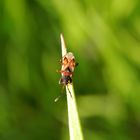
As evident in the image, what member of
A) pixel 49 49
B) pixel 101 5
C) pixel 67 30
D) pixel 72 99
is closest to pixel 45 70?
pixel 49 49

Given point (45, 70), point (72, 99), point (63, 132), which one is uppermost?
point (45, 70)

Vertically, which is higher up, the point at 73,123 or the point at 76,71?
the point at 76,71

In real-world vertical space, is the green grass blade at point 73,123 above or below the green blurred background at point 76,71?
below

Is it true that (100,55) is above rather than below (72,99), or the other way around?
above

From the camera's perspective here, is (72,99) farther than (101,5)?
No

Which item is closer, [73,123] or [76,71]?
[73,123]

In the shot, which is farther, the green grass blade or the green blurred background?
the green blurred background

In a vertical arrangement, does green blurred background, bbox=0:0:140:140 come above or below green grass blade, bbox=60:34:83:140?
above

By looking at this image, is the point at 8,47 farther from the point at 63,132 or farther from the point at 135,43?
the point at 135,43
